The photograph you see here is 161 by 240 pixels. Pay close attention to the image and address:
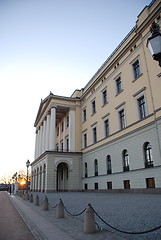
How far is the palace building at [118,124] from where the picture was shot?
60.3 feet

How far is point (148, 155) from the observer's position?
60.3 ft

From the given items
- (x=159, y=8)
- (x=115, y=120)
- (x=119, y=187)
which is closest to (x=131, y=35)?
(x=159, y=8)

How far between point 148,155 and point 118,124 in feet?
20.9

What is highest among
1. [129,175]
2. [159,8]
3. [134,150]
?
[159,8]

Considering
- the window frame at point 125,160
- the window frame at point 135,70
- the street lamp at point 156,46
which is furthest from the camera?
the window frame at point 125,160

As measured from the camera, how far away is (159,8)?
18.2m

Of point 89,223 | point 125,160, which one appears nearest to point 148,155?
point 125,160

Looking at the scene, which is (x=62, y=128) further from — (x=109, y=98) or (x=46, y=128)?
(x=109, y=98)

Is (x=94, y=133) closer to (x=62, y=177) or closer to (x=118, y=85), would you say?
(x=118, y=85)

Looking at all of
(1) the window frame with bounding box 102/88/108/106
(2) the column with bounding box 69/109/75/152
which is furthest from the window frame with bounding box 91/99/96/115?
(2) the column with bounding box 69/109/75/152

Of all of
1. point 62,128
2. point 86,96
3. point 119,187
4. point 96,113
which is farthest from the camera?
point 62,128

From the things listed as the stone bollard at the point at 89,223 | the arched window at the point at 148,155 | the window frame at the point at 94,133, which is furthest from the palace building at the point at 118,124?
the stone bollard at the point at 89,223

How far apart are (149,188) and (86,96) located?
20977 millimetres

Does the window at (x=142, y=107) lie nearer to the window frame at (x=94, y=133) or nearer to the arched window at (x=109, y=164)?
the arched window at (x=109, y=164)
